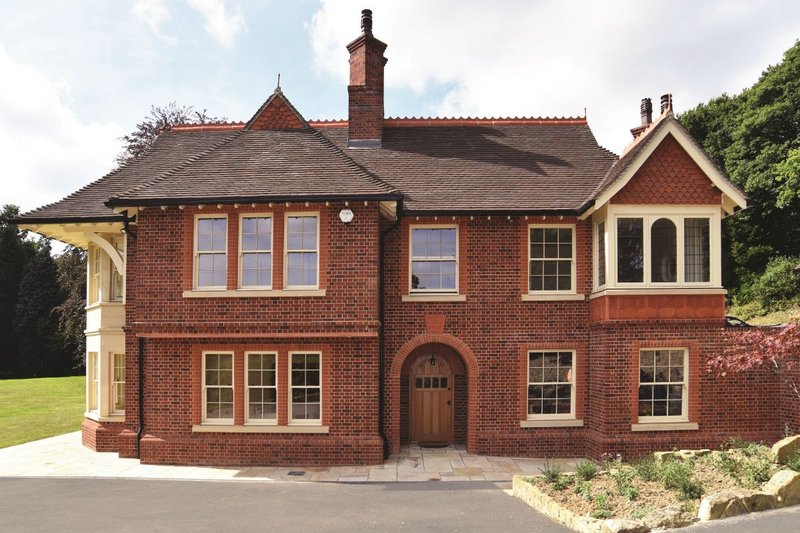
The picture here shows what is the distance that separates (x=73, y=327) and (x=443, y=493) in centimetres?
2376

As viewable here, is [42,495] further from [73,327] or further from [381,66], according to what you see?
[73,327]

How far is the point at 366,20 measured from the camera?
63.2 ft

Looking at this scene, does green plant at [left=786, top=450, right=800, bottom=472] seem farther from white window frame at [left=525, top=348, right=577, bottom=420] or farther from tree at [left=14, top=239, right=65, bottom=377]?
tree at [left=14, top=239, right=65, bottom=377]

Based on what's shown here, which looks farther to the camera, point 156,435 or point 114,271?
point 114,271

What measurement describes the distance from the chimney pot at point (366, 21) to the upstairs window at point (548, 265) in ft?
25.0

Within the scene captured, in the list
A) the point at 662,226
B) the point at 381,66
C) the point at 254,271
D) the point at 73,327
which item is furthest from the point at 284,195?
the point at 73,327

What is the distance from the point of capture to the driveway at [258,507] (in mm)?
10039

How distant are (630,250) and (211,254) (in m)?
9.31

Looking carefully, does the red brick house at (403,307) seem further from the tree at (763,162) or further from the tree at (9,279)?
the tree at (9,279)

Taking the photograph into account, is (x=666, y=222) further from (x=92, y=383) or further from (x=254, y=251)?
(x=92, y=383)

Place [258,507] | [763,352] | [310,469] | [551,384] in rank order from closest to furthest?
[258,507], [763,352], [310,469], [551,384]

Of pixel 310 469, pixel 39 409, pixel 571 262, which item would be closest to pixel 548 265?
pixel 571 262

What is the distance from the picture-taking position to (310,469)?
14.4m

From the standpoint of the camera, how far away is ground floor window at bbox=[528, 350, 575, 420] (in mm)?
15930
